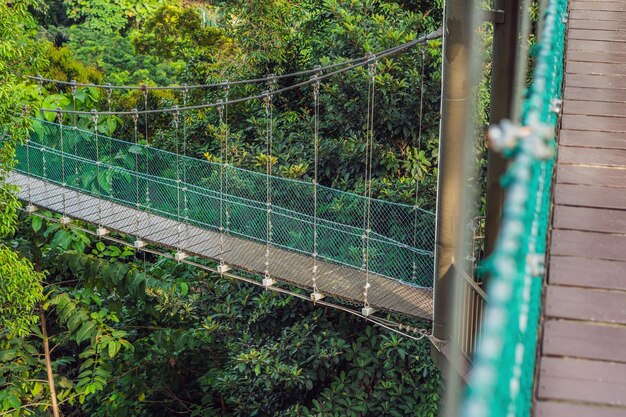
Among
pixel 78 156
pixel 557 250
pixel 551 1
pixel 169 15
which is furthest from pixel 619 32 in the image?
pixel 169 15

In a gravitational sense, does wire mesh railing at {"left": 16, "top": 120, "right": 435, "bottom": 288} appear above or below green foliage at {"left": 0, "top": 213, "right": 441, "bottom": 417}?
above

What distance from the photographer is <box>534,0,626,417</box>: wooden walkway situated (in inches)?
41.9

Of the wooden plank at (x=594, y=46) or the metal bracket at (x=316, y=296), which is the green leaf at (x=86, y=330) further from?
the wooden plank at (x=594, y=46)

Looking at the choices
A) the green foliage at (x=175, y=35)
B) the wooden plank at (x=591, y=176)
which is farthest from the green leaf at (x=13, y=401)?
the wooden plank at (x=591, y=176)

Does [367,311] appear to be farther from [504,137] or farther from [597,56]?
[504,137]

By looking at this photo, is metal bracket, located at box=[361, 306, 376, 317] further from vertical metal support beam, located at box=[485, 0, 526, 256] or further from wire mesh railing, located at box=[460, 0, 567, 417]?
wire mesh railing, located at box=[460, 0, 567, 417]

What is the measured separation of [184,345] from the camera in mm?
6082

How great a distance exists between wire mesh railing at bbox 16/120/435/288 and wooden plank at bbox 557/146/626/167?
2.45m

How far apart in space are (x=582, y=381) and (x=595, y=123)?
822 millimetres

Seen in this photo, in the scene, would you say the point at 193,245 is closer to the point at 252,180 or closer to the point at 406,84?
the point at 252,180

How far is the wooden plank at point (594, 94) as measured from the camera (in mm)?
1896

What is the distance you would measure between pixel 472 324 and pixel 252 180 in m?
2.21

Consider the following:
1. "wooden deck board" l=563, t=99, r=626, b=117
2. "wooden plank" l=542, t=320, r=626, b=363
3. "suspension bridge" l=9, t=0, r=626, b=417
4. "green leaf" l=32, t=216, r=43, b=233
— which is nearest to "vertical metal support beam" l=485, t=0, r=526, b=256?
"suspension bridge" l=9, t=0, r=626, b=417

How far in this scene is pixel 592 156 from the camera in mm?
1641
